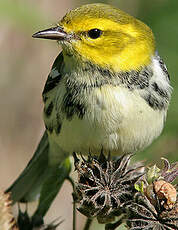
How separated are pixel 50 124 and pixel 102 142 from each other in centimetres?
41

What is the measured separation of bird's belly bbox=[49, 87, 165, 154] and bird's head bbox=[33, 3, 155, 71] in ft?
0.66

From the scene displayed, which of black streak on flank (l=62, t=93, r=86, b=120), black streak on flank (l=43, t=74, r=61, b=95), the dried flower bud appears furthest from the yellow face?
the dried flower bud

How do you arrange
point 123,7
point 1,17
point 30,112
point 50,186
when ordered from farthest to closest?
point 30,112, point 123,7, point 1,17, point 50,186

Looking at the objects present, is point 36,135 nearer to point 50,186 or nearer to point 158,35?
point 158,35

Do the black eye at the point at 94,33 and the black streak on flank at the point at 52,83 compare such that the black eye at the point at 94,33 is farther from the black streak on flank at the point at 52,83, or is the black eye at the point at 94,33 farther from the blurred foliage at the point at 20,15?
the blurred foliage at the point at 20,15

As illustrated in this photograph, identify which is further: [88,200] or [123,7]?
[123,7]

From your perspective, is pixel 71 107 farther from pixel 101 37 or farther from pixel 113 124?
pixel 101 37

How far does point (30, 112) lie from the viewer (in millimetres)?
6070

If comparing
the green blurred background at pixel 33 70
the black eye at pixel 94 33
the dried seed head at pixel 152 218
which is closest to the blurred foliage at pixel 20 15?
the green blurred background at pixel 33 70

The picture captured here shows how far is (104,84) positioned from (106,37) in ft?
0.98

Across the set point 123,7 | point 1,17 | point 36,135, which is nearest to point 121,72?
point 1,17

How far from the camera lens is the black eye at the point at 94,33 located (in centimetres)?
344

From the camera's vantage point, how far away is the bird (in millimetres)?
3438

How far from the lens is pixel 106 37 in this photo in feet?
11.5
